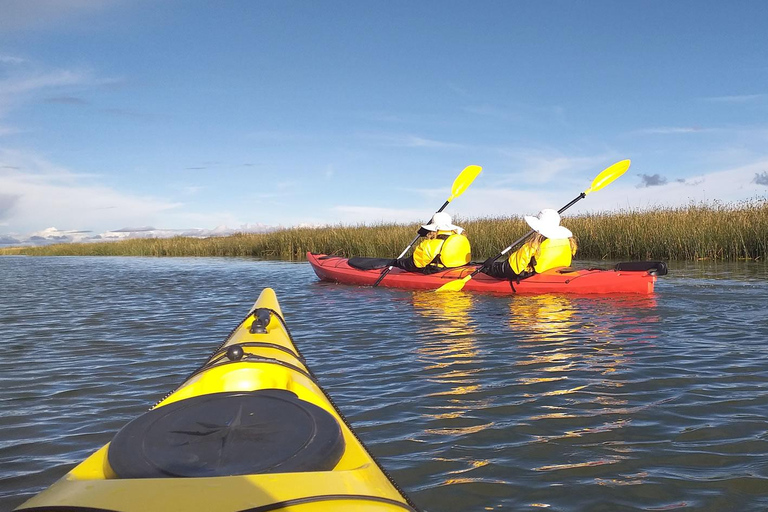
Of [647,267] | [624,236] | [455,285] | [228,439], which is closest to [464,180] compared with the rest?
[455,285]

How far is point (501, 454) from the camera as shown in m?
2.77

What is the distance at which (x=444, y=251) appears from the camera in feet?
29.1

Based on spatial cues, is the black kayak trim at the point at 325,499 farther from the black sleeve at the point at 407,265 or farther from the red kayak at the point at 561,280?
the black sleeve at the point at 407,265

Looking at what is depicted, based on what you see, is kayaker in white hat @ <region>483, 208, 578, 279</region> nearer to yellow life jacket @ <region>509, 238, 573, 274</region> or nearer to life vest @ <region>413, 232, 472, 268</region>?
yellow life jacket @ <region>509, 238, 573, 274</region>

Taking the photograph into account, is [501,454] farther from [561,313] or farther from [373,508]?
[561,313]

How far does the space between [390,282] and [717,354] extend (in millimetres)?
5657

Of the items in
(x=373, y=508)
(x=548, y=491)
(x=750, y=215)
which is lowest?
(x=548, y=491)

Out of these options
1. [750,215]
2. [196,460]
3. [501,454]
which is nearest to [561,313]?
[501,454]

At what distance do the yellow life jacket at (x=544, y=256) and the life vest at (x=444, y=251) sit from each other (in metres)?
1.16

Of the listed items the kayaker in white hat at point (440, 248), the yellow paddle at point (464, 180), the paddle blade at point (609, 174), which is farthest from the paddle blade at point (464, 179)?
the paddle blade at point (609, 174)

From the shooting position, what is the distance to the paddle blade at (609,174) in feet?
28.5

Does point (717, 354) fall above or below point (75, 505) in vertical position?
below

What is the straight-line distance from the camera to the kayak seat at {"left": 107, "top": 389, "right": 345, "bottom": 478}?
5.62 ft

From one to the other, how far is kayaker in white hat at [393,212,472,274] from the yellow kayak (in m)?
6.43
